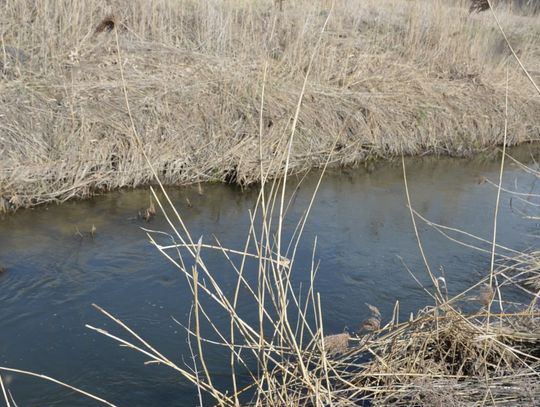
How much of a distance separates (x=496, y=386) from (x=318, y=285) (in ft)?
6.50

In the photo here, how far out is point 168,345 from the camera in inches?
157

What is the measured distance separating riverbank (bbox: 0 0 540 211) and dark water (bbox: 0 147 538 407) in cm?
38

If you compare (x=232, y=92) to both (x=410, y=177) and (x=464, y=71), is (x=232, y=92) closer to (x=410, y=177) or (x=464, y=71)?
(x=410, y=177)

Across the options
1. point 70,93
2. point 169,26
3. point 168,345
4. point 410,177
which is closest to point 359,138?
point 410,177

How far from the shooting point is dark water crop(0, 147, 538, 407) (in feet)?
12.4

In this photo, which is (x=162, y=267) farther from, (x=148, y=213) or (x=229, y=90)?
(x=229, y=90)

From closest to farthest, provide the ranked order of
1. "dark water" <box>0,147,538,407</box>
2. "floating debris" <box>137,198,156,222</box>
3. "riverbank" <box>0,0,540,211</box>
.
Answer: "dark water" <box>0,147,538,407</box> → "floating debris" <box>137,198,156,222</box> → "riverbank" <box>0,0,540,211</box>

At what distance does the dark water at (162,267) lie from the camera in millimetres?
3773

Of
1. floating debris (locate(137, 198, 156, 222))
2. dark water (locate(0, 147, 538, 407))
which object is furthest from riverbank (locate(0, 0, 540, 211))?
floating debris (locate(137, 198, 156, 222))

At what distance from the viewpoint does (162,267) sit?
4926 mm

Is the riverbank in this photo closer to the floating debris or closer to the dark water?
the dark water

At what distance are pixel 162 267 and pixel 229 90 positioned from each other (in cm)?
296

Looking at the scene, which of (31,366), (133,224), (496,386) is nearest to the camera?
(496,386)

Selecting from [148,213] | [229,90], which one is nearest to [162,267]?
[148,213]
